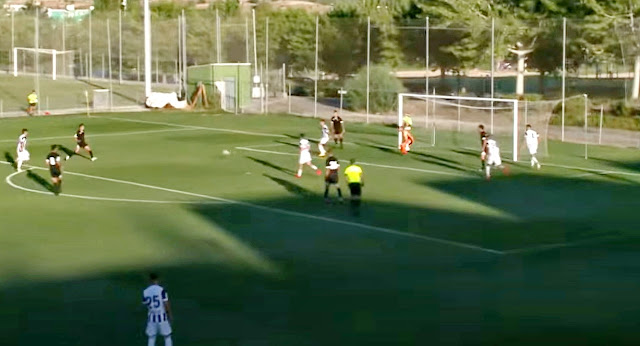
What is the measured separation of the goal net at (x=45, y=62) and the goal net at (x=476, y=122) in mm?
37265

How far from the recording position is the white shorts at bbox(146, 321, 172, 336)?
1886cm

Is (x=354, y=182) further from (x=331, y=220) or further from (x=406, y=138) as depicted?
(x=406, y=138)

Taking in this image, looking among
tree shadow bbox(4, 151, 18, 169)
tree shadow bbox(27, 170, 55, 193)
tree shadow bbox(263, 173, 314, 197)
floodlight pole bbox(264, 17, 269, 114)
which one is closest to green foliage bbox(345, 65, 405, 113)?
floodlight pole bbox(264, 17, 269, 114)

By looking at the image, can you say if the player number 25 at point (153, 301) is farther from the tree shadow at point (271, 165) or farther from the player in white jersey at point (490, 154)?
the tree shadow at point (271, 165)

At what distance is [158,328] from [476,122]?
3750 cm

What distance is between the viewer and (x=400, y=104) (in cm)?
5169

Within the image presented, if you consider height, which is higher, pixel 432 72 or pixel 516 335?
pixel 432 72

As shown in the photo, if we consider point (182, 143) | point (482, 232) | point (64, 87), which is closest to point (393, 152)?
point (182, 143)

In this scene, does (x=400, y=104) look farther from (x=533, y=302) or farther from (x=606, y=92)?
(x=533, y=302)

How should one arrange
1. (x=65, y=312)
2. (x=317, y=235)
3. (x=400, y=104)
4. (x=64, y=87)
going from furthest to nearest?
1. (x=64, y=87)
2. (x=400, y=104)
3. (x=317, y=235)
4. (x=65, y=312)

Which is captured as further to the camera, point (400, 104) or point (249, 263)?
point (400, 104)

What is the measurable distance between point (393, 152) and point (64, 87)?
133 feet

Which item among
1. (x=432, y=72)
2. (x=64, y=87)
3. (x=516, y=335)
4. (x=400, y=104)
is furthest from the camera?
(x=64, y=87)

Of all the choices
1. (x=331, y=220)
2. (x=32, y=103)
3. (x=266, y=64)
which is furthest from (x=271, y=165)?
(x=266, y=64)
